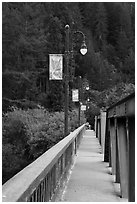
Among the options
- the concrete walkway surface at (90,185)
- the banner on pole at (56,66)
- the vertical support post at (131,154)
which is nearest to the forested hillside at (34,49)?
the banner on pole at (56,66)

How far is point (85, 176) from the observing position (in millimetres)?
11438

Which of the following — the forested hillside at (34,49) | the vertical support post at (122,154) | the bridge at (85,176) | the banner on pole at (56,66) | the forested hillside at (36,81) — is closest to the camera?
the bridge at (85,176)

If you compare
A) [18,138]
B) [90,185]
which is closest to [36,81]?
[18,138]

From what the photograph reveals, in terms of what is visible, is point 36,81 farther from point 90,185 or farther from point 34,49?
point 90,185

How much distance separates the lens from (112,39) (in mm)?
150375

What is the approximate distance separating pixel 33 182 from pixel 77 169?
8.97 meters

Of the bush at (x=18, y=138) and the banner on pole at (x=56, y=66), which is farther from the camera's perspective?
the bush at (x=18, y=138)

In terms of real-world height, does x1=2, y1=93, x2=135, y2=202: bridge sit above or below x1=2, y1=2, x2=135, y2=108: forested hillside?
below

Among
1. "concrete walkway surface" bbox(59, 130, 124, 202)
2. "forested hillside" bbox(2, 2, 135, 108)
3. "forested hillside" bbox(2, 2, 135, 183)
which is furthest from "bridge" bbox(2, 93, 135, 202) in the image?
"forested hillside" bbox(2, 2, 135, 108)

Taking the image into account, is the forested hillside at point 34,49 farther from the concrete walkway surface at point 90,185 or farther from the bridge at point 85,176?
the bridge at point 85,176

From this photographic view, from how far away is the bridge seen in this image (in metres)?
3.88

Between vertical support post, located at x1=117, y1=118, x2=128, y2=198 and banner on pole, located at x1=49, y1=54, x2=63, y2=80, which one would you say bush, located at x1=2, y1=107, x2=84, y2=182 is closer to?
banner on pole, located at x1=49, y1=54, x2=63, y2=80

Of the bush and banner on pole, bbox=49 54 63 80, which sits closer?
banner on pole, bbox=49 54 63 80

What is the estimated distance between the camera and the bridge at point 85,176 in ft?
12.7
